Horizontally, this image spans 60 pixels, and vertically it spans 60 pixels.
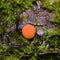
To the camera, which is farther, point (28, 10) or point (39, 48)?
point (28, 10)

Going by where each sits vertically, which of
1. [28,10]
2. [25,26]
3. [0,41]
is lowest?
[0,41]

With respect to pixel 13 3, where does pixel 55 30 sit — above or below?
below

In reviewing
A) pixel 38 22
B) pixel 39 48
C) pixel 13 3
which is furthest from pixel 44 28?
pixel 13 3

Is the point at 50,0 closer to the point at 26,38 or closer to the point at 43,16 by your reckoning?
the point at 43,16
